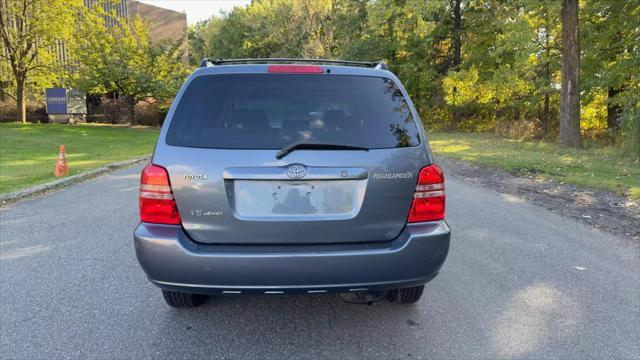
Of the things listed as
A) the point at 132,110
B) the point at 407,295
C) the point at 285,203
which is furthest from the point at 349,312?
the point at 132,110

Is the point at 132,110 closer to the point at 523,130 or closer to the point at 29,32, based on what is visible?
the point at 29,32

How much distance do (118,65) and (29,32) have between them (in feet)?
16.7

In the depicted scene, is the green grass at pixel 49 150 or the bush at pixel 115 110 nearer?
the green grass at pixel 49 150

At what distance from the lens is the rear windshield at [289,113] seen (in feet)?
9.64

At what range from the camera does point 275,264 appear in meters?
2.77

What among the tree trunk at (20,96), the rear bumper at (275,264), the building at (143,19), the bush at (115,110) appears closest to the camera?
the rear bumper at (275,264)

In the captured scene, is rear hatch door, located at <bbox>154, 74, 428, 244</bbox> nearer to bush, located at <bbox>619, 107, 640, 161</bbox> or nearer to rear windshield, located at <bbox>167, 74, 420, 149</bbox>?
rear windshield, located at <bbox>167, 74, 420, 149</bbox>

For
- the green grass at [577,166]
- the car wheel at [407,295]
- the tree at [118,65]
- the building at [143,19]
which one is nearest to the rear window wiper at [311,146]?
the car wheel at [407,295]

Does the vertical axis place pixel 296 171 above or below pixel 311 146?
below

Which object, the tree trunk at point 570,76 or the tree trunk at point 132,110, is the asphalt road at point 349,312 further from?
the tree trunk at point 132,110

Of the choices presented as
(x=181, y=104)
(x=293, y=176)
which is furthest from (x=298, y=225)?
(x=181, y=104)

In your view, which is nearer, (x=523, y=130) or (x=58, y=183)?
(x=58, y=183)

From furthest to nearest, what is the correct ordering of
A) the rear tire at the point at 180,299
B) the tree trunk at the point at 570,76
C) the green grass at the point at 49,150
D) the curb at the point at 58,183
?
the tree trunk at the point at 570,76
the green grass at the point at 49,150
the curb at the point at 58,183
the rear tire at the point at 180,299

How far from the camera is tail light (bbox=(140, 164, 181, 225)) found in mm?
2875
